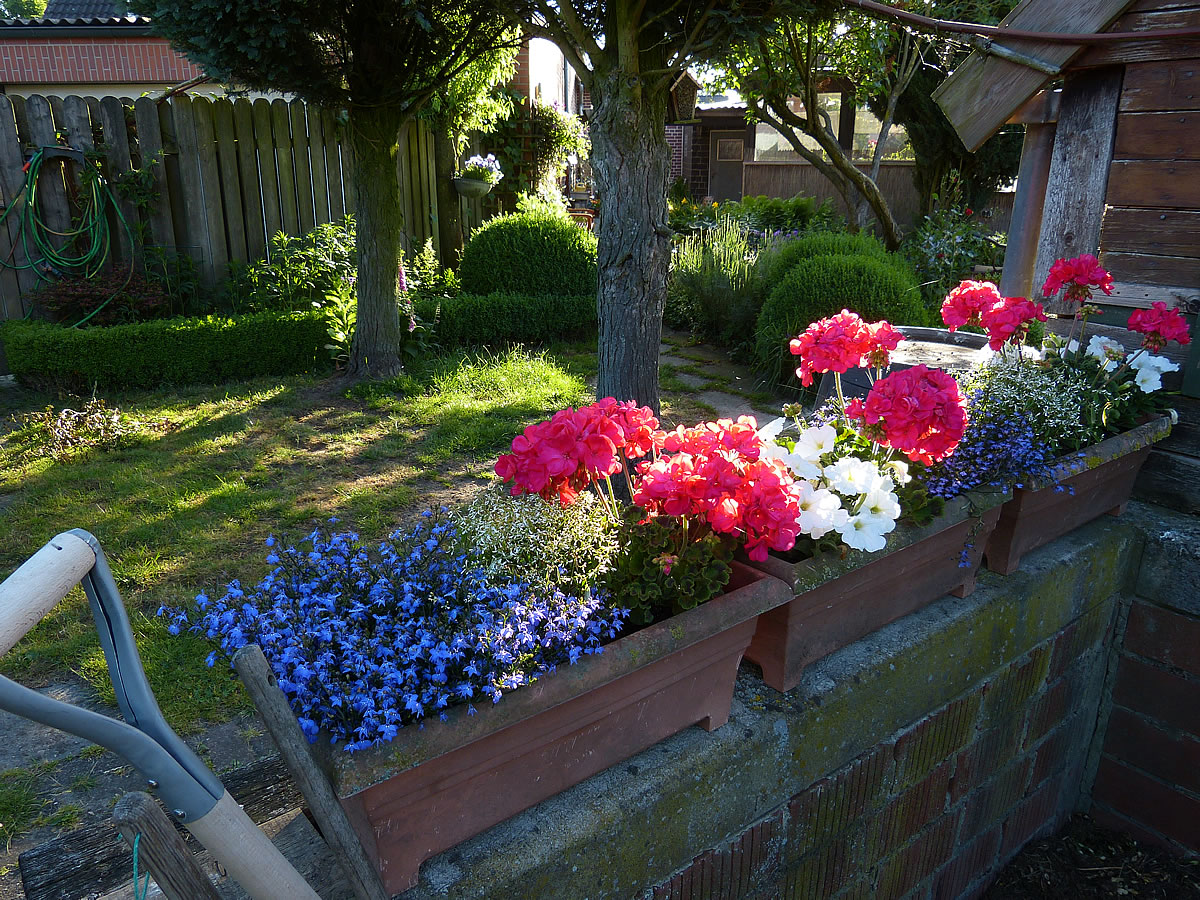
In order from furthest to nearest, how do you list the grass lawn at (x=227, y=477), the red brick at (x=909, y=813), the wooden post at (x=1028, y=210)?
the wooden post at (x=1028, y=210), the grass lawn at (x=227, y=477), the red brick at (x=909, y=813)

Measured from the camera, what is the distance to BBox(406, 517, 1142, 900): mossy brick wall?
1.35m

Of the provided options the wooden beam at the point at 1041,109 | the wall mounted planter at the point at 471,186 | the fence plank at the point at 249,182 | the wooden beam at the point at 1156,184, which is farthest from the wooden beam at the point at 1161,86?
the wall mounted planter at the point at 471,186

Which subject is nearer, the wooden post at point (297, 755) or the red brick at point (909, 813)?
the wooden post at point (297, 755)

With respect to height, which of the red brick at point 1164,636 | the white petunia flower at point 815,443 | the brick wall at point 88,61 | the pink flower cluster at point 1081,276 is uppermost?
the brick wall at point 88,61

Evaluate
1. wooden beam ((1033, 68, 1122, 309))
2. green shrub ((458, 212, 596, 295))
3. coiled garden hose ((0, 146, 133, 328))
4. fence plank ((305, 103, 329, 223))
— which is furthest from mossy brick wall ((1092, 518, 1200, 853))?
fence plank ((305, 103, 329, 223))

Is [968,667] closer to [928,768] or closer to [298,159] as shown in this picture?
[928,768]

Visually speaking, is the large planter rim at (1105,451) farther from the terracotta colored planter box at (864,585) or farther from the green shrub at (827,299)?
the green shrub at (827,299)

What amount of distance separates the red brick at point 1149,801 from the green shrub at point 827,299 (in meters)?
3.65

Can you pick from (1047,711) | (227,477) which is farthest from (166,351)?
(1047,711)

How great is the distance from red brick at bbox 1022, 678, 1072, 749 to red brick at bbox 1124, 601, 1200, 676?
0.32m

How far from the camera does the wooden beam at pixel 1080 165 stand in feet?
8.96

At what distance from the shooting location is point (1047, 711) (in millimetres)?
2385

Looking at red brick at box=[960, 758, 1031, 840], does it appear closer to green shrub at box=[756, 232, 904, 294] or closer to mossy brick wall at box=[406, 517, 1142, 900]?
mossy brick wall at box=[406, 517, 1142, 900]

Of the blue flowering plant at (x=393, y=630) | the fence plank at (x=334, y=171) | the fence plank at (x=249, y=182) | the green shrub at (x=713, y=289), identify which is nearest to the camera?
the blue flowering plant at (x=393, y=630)
